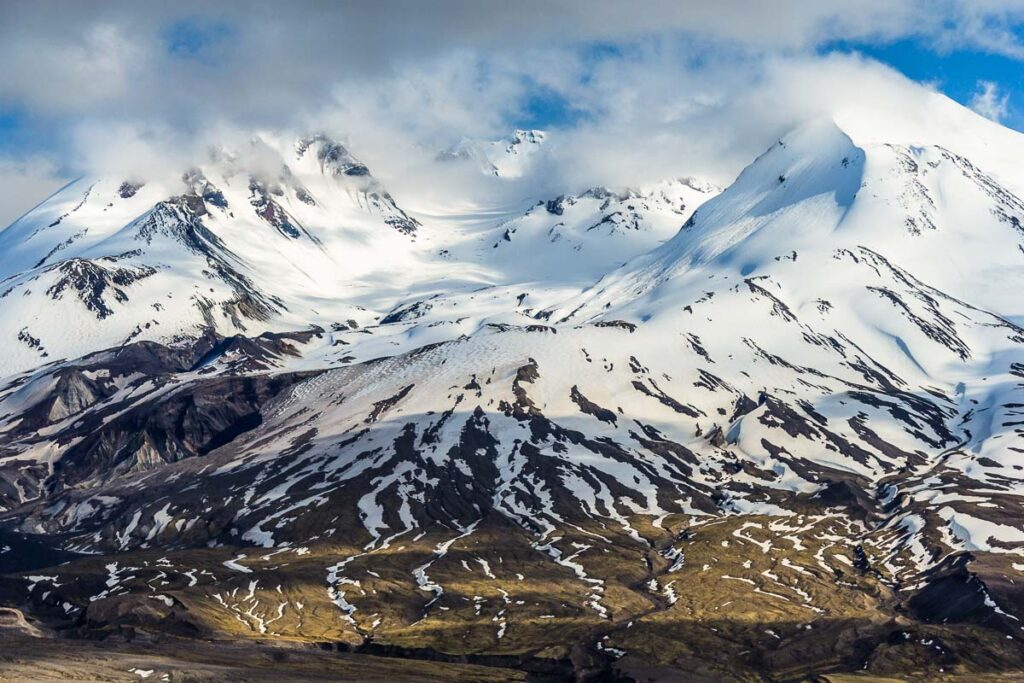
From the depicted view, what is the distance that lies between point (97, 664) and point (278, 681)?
96.5 ft

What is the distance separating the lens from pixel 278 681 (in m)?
198

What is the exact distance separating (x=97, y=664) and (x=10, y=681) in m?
21.4

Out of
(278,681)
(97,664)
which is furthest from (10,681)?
(278,681)

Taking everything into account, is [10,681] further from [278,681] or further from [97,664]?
[278,681]

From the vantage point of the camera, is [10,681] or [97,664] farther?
[97,664]

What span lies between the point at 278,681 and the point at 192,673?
1359 centimetres

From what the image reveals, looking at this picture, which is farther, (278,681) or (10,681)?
(278,681)

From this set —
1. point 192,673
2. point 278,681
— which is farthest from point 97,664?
point 278,681

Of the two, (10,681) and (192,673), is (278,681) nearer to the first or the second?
(192,673)

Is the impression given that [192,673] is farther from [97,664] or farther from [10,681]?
[10,681]

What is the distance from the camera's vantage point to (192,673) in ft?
643

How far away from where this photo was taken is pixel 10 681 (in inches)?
7013

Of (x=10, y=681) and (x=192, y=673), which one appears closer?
(x=10, y=681)

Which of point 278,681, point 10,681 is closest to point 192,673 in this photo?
point 278,681
